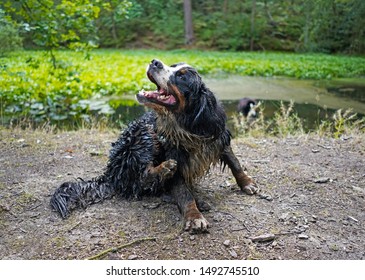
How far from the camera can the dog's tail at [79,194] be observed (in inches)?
143

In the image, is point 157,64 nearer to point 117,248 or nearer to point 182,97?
point 182,97

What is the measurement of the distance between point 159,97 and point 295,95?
894cm

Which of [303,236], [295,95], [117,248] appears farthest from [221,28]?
[117,248]

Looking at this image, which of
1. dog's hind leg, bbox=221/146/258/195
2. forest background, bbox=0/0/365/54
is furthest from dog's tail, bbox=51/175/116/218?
forest background, bbox=0/0/365/54

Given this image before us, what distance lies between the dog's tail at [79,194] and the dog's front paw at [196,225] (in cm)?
101

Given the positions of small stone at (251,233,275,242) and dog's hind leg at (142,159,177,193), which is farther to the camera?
dog's hind leg at (142,159,177,193)

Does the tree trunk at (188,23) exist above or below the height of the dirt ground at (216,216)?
above

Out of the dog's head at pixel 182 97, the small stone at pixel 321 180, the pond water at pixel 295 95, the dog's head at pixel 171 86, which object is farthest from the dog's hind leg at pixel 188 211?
the pond water at pixel 295 95

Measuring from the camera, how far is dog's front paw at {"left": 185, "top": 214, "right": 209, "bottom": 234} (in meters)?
3.12

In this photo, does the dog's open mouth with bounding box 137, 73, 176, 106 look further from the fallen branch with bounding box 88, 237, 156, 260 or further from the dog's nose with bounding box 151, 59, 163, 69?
the fallen branch with bounding box 88, 237, 156, 260

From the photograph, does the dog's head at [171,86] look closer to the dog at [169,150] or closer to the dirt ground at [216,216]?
the dog at [169,150]

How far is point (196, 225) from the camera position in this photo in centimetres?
313

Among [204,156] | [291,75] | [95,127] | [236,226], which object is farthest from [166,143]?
[291,75]

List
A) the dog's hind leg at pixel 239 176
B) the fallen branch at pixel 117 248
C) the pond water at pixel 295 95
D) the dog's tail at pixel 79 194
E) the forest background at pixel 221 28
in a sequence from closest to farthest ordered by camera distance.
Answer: the fallen branch at pixel 117 248 < the dog's tail at pixel 79 194 < the dog's hind leg at pixel 239 176 < the pond water at pixel 295 95 < the forest background at pixel 221 28
